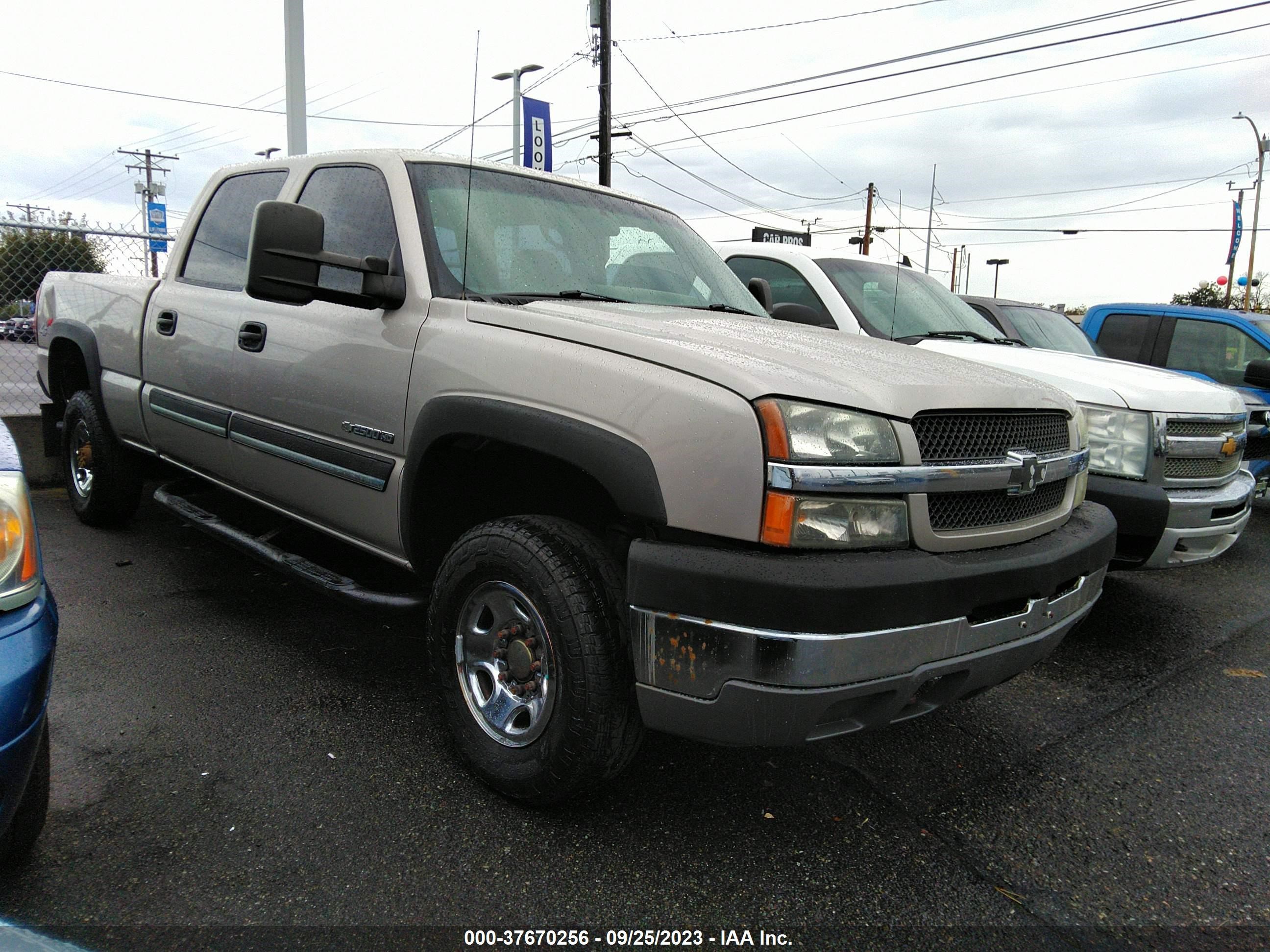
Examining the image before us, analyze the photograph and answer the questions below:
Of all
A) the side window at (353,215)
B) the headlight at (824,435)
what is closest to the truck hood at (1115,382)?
the headlight at (824,435)

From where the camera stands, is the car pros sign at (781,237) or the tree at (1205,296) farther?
the tree at (1205,296)

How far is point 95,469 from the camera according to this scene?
192 inches

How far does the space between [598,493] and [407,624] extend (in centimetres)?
186

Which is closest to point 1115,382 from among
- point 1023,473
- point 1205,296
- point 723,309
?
point 723,309

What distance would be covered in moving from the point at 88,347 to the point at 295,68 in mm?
4975

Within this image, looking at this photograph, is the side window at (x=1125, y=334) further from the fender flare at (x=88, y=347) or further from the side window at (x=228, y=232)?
the fender flare at (x=88, y=347)

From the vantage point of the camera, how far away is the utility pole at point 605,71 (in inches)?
697

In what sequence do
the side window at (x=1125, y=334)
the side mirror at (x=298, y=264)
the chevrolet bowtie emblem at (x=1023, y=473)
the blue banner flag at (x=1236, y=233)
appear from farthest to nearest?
the blue banner flag at (x=1236, y=233)
the side window at (x=1125, y=334)
the side mirror at (x=298, y=264)
the chevrolet bowtie emblem at (x=1023, y=473)

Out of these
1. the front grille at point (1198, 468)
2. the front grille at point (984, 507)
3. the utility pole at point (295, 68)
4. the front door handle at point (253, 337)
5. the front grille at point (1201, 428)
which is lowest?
the front grille at point (1198, 468)

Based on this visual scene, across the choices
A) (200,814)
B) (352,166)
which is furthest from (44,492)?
(200,814)

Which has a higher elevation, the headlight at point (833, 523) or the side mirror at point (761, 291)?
the side mirror at point (761, 291)

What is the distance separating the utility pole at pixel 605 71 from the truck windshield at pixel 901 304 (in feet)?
42.5

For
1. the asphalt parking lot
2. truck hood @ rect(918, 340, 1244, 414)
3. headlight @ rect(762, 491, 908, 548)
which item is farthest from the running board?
truck hood @ rect(918, 340, 1244, 414)

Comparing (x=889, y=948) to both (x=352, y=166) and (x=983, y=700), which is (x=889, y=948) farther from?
(x=352, y=166)
